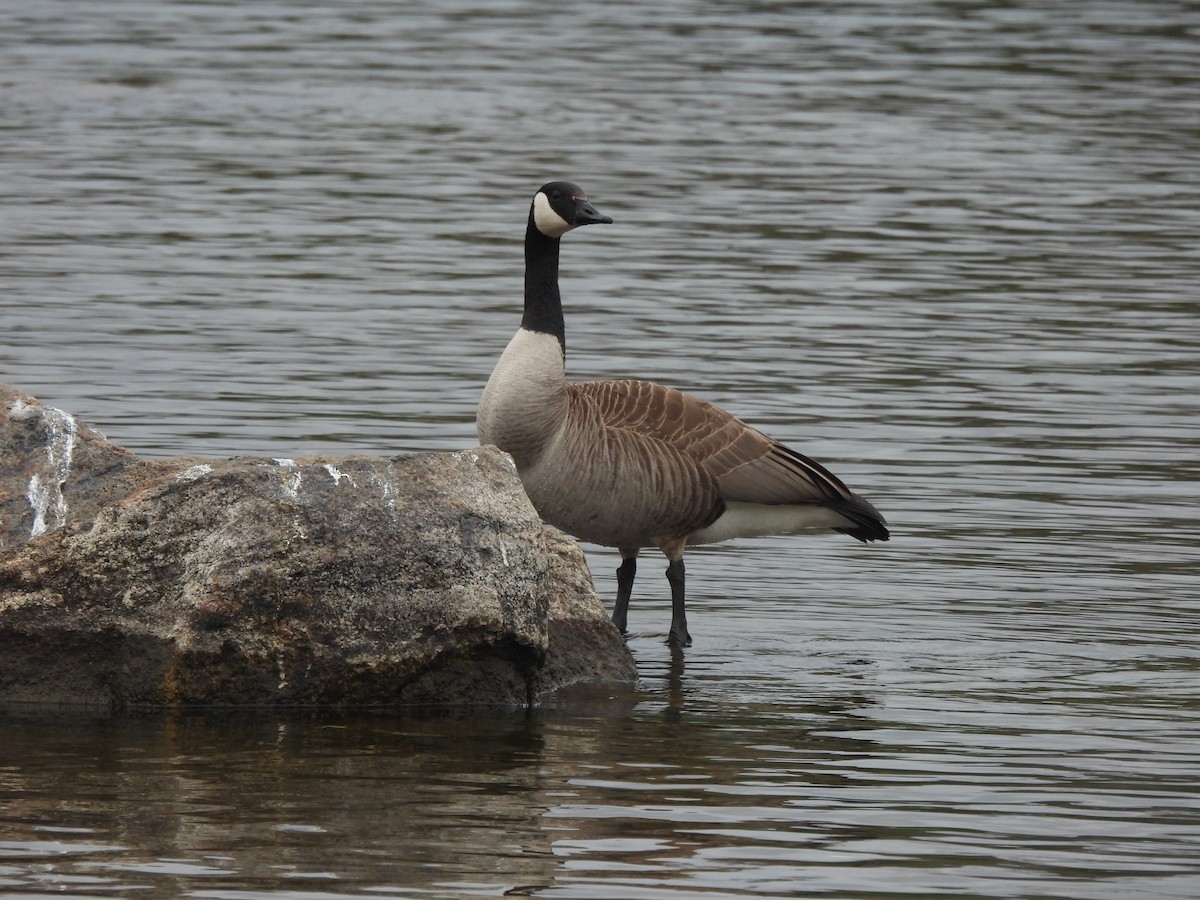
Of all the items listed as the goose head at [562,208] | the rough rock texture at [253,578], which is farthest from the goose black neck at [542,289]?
the rough rock texture at [253,578]

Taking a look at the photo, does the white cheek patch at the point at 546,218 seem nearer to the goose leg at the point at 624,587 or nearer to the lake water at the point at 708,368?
the goose leg at the point at 624,587

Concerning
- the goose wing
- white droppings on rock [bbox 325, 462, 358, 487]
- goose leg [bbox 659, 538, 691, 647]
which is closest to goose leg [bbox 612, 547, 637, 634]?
goose leg [bbox 659, 538, 691, 647]

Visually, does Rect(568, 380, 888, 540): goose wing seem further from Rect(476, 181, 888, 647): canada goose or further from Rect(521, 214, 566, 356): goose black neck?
Rect(521, 214, 566, 356): goose black neck

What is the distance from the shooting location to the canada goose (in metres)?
10.6

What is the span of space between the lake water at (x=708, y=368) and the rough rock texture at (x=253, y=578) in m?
0.22

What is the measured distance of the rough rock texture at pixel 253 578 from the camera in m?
9.15

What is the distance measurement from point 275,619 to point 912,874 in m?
3.03

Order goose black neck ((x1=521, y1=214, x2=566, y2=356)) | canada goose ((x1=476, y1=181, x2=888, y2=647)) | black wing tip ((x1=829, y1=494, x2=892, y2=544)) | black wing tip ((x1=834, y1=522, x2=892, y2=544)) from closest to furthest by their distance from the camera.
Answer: canada goose ((x1=476, y1=181, x2=888, y2=647)), goose black neck ((x1=521, y1=214, x2=566, y2=356)), black wing tip ((x1=829, y1=494, x2=892, y2=544)), black wing tip ((x1=834, y1=522, x2=892, y2=544))

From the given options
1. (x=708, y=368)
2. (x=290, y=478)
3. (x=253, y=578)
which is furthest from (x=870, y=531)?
(x=708, y=368)

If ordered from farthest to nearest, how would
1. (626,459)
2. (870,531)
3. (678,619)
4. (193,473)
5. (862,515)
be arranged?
(870,531) < (862,515) < (678,619) < (626,459) < (193,473)

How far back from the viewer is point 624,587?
11.3 m

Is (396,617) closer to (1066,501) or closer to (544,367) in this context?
(544,367)

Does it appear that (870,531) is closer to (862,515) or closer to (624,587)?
(862,515)

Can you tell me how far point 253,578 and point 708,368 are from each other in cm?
882
